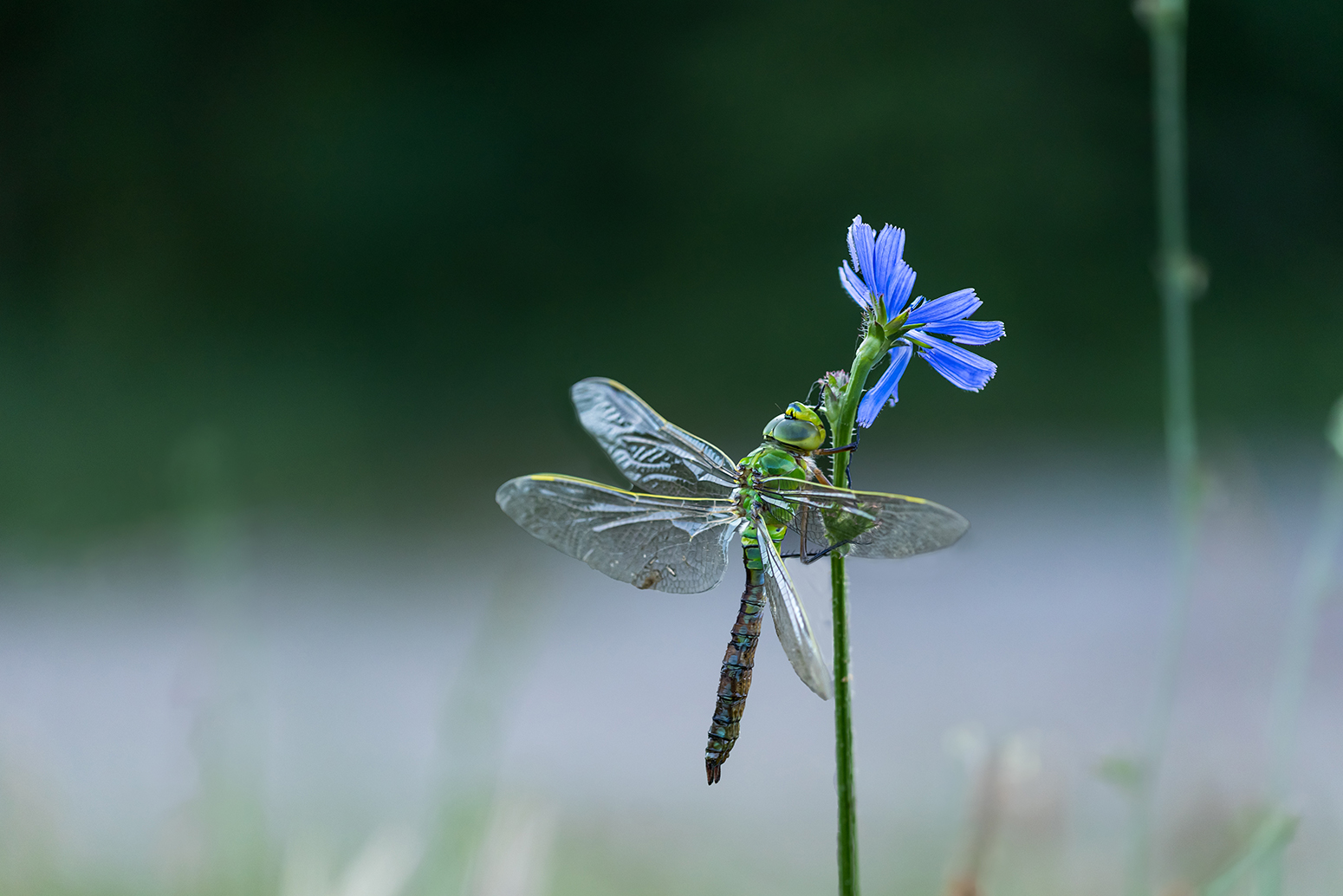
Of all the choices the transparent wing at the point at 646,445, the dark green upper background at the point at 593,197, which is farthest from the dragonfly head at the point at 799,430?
the dark green upper background at the point at 593,197

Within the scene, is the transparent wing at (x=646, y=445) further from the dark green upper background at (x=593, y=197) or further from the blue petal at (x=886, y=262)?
the dark green upper background at (x=593, y=197)

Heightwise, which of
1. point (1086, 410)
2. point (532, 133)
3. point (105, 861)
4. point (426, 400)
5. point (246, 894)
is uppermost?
point (532, 133)

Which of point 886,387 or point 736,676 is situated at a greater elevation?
point 886,387

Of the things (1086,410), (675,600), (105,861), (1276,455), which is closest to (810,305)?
(1086,410)

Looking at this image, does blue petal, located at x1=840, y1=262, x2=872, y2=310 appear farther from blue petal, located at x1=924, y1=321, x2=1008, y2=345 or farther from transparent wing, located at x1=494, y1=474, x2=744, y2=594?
transparent wing, located at x1=494, y1=474, x2=744, y2=594

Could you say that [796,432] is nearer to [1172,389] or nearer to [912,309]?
[912,309]

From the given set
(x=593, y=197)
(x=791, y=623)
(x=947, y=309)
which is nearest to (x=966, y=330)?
(x=947, y=309)

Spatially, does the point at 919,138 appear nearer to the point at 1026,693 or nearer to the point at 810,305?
the point at 810,305
